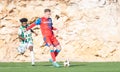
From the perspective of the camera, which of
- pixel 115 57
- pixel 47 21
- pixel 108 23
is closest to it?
pixel 47 21

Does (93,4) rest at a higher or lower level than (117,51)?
higher

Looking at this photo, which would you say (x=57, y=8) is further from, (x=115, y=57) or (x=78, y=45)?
(x=115, y=57)

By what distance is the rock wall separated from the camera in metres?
26.4

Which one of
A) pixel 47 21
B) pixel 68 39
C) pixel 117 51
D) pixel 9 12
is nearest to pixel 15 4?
pixel 9 12

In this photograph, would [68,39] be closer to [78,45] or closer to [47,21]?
[78,45]

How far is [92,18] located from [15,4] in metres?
4.08

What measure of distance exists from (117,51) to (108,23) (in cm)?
209

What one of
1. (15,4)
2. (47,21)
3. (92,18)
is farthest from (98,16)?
(47,21)

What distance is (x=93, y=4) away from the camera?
28094 mm

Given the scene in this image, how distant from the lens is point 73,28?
27.5 metres

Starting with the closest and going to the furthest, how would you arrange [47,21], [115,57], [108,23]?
[47,21] < [115,57] < [108,23]

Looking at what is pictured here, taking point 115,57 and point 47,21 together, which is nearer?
point 47,21

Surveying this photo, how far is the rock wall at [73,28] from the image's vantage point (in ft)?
86.7

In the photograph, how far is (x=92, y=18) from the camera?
1094 inches
